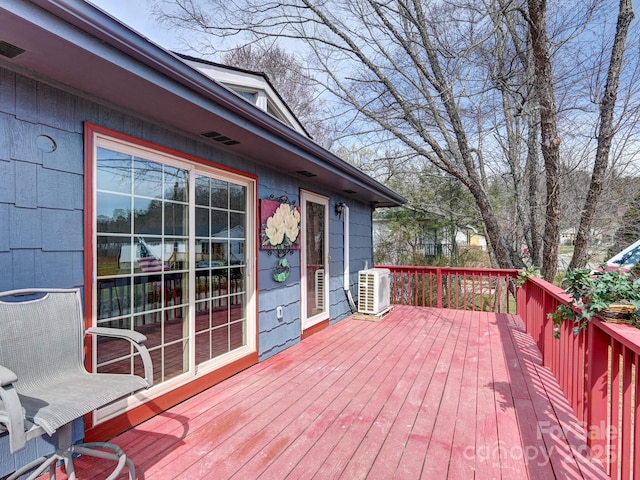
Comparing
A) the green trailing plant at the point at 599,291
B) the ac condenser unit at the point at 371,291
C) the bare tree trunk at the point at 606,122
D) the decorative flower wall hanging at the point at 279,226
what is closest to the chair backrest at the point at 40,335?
the decorative flower wall hanging at the point at 279,226

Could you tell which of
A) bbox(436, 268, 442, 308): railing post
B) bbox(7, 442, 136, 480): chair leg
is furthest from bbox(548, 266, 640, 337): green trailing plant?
bbox(436, 268, 442, 308): railing post

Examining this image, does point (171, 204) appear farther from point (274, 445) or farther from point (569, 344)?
point (569, 344)

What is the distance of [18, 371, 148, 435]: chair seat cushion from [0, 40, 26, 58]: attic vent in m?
1.59

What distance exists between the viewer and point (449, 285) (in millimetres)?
6691

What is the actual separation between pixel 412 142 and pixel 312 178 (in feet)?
13.9

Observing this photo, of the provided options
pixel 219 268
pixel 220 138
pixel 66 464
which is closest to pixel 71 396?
pixel 66 464

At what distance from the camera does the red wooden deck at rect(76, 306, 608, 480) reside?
195 centimetres

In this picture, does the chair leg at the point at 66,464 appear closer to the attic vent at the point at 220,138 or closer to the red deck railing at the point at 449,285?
the attic vent at the point at 220,138

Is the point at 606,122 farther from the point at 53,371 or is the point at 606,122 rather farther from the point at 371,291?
the point at 53,371

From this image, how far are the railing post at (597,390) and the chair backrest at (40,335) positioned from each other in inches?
117

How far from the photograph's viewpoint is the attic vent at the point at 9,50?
1.60 metres

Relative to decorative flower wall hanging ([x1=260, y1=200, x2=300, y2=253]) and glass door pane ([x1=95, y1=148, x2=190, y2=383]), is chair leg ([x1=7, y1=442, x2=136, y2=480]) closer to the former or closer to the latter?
glass door pane ([x1=95, y1=148, x2=190, y2=383])

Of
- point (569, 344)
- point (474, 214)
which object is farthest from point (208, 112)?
point (474, 214)

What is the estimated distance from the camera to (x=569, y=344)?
2783 millimetres
